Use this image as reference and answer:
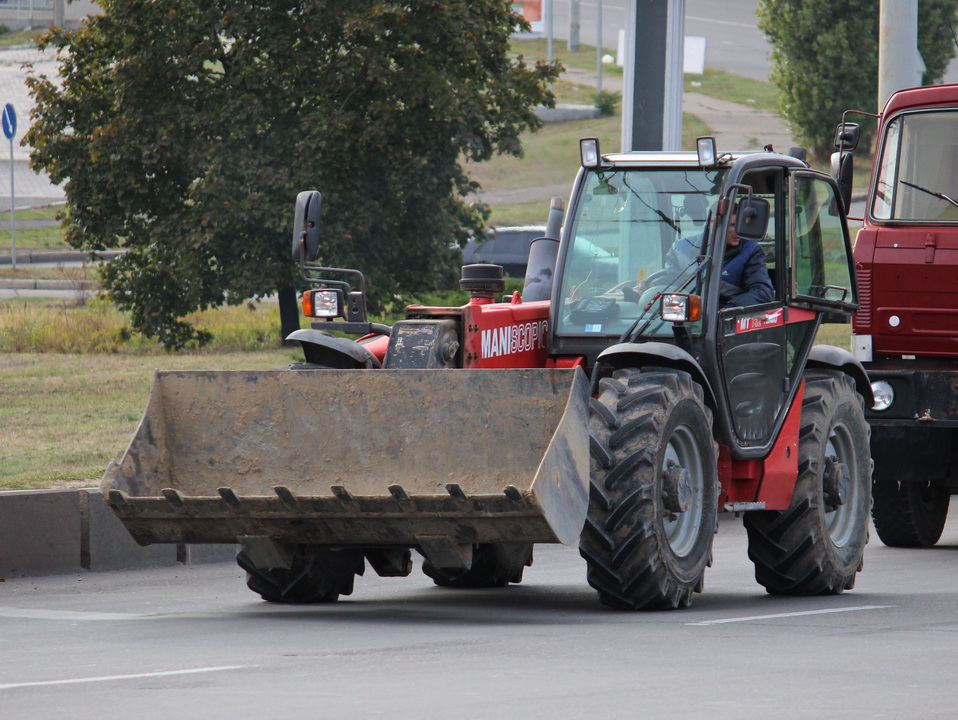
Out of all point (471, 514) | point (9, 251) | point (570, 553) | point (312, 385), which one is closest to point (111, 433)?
point (570, 553)

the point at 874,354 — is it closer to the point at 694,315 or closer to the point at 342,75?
the point at 694,315

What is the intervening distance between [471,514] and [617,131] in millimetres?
43743

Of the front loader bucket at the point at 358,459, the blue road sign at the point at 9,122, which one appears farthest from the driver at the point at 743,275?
the blue road sign at the point at 9,122

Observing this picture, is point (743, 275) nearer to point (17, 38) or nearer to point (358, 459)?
point (358, 459)

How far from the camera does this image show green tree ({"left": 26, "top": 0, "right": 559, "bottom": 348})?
22359 millimetres

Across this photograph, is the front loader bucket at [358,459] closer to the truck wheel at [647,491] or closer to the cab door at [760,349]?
the truck wheel at [647,491]

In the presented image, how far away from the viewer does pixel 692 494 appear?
9180 mm

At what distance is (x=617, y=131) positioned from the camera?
168 feet

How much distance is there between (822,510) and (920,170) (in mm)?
4079

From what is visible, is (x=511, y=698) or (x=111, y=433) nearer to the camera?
(x=511, y=698)

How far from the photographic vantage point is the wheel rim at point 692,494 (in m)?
9.03

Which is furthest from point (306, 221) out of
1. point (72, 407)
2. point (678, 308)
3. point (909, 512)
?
point (72, 407)

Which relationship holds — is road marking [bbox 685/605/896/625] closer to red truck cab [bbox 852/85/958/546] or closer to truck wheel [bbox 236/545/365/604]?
truck wheel [bbox 236/545/365/604]

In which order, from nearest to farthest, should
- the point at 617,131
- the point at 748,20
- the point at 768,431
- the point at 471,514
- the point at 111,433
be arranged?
the point at 471,514 < the point at 768,431 < the point at 111,433 < the point at 617,131 < the point at 748,20
